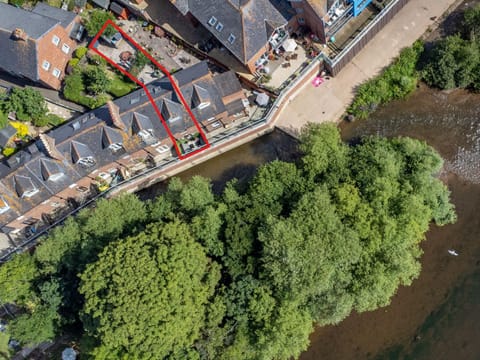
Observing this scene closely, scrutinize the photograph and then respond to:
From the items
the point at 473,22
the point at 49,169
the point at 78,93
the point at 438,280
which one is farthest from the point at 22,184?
the point at 473,22

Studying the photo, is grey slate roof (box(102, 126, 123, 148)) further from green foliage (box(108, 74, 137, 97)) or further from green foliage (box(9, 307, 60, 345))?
green foliage (box(9, 307, 60, 345))

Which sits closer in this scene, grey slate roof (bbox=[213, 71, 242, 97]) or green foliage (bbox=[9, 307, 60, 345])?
green foliage (bbox=[9, 307, 60, 345])

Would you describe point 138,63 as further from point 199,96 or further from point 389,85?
point 389,85

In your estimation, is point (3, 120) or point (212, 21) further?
point (3, 120)

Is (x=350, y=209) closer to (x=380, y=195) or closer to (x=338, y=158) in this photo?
(x=380, y=195)

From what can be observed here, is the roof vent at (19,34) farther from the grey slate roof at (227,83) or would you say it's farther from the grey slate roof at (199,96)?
the grey slate roof at (227,83)

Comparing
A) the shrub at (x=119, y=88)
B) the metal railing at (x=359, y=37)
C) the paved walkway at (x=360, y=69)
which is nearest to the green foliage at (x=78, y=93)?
the shrub at (x=119, y=88)

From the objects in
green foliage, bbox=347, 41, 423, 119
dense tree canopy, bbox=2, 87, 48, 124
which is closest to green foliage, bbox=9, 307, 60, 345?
dense tree canopy, bbox=2, 87, 48, 124
